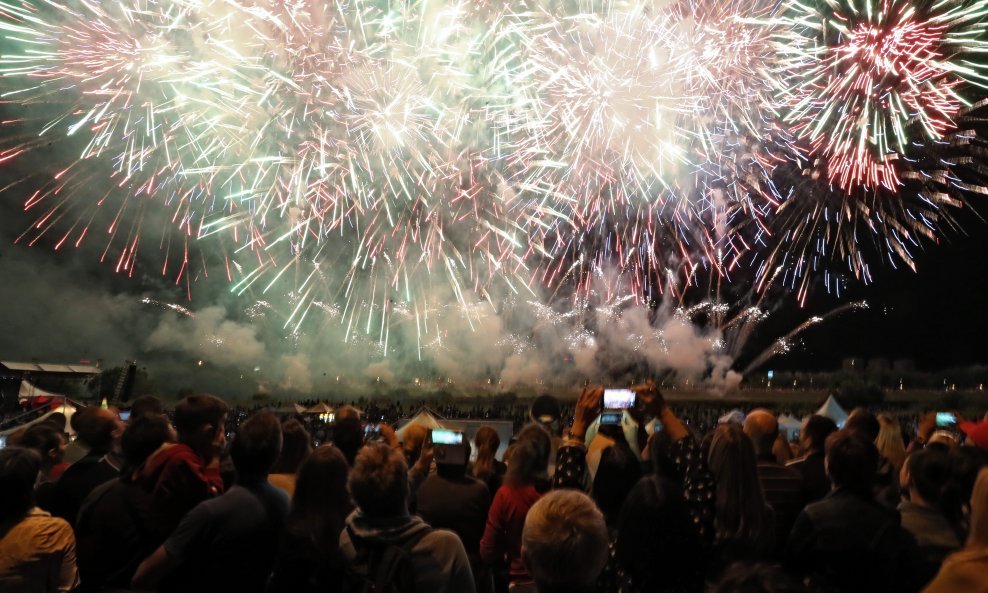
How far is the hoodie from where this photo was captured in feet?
10.6

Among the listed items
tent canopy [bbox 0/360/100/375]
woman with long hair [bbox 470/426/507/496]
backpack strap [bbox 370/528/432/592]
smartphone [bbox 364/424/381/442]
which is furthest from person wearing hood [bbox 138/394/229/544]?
tent canopy [bbox 0/360/100/375]

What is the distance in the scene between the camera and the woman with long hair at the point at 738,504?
3752 mm

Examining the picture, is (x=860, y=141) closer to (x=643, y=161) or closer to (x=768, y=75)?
(x=768, y=75)

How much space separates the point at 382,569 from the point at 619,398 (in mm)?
3427

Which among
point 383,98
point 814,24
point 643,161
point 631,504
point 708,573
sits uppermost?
point 814,24

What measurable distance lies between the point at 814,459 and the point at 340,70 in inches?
475

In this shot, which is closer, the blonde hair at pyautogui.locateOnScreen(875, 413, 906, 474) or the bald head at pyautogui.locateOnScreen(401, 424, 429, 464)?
the blonde hair at pyautogui.locateOnScreen(875, 413, 906, 474)

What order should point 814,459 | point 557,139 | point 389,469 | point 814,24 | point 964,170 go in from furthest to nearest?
1. point 964,170
2. point 557,139
3. point 814,24
4. point 814,459
5. point 389,469

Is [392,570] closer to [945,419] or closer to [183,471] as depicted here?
[183,471]

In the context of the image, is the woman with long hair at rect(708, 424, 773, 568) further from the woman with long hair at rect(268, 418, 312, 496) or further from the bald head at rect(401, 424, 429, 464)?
the bald head at rect(401, 424, 429, 464)

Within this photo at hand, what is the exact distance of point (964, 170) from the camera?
1689cm

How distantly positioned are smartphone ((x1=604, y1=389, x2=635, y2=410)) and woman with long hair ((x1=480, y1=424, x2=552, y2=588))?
1155 mm

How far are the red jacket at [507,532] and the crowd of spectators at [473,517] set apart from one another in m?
0.01

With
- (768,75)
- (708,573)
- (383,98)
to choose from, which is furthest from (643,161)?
(708,573)
